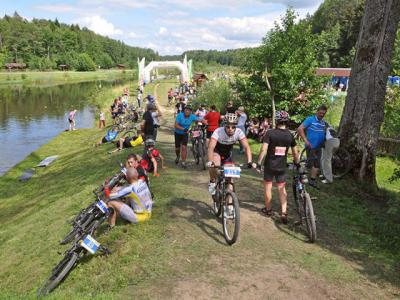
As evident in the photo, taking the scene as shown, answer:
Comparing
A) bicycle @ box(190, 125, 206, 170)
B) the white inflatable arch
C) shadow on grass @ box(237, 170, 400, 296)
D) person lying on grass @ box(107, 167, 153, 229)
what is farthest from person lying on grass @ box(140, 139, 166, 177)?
the white inflatable arch

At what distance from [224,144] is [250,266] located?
2.36 metres

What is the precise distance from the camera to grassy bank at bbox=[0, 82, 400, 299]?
5.36m

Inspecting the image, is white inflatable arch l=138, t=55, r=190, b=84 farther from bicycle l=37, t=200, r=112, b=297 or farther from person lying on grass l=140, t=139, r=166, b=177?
bicycle l=37, t=200, r=112, b=297

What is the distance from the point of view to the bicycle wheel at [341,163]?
10.8m

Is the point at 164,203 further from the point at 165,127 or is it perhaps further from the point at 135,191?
the point at 165,127

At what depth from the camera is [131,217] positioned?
7.20 meters

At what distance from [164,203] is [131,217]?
4.03 ft

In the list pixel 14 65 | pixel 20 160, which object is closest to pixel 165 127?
pixel 20 160

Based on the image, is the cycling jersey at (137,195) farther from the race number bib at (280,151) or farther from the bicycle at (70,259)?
the race number bib at (280,151)

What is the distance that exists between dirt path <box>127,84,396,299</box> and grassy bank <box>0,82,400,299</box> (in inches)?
0.6

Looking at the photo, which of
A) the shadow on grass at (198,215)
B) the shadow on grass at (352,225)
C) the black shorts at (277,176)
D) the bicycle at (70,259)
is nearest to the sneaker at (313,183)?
the shadow on grass at (352,225)

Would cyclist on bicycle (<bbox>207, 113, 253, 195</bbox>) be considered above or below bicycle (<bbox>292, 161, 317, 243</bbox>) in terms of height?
above

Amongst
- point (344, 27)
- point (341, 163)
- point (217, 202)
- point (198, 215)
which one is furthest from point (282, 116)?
point (344, 27)

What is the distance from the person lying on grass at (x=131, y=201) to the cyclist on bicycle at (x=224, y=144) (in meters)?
1.33
